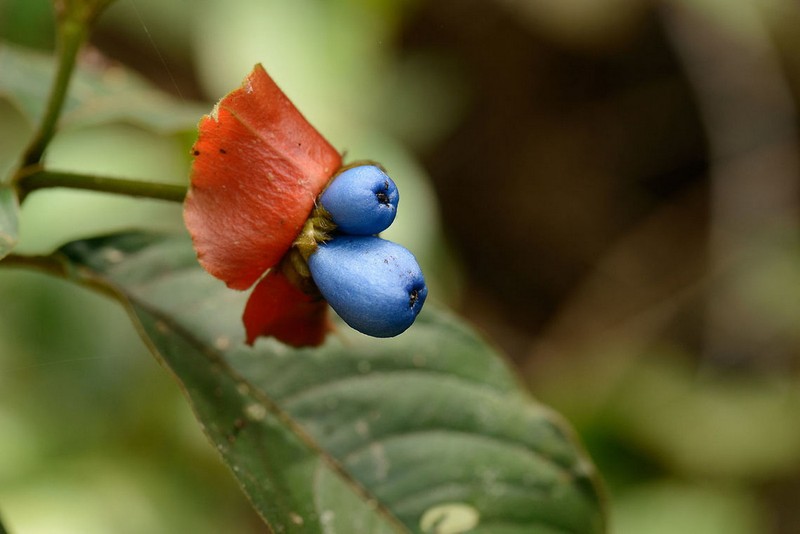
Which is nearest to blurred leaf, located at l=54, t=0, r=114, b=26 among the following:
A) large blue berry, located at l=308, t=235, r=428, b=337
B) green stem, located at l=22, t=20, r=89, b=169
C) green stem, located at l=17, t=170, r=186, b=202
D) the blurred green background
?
green stem, located at l=22, t=20, r=89, b=169

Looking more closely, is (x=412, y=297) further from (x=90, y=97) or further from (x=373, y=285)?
(x=90, y=97)

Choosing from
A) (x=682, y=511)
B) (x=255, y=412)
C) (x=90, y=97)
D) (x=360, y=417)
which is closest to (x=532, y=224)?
(x=682, y=511)

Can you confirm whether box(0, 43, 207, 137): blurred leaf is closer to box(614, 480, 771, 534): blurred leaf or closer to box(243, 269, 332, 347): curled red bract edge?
box(243, 269, 332, 347): curled red bract edge

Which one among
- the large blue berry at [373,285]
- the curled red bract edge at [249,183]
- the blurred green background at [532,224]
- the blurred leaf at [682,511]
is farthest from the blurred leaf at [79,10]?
the blurred leaf at [682,511]

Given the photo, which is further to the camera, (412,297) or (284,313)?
(284,313)

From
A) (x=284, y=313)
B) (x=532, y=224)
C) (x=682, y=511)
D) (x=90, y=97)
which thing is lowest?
(x=284, y=313)

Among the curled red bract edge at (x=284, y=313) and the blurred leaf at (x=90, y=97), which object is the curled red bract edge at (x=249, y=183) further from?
the blurred leaf at (x=90, y=97)

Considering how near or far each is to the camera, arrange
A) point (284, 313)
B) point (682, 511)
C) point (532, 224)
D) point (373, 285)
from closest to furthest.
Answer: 1. point (373, 285)
2. point (284, 313)
3. point (682, 511)
4. point (532, 224)
